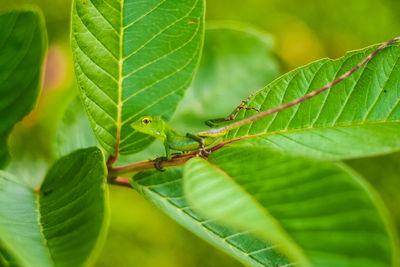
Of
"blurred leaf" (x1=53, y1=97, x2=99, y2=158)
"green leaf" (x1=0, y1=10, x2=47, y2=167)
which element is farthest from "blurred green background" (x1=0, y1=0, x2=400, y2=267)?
"green leaf" (x1=0, y1=10, x2=47, y2=167)

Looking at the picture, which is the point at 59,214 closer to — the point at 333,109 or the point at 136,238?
the point at 333,109

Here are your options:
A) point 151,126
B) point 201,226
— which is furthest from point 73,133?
point 201,226

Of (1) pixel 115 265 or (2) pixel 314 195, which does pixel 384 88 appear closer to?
(2) pixel 314 195

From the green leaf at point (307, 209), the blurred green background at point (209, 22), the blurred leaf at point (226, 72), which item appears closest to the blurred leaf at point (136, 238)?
the blurred green background at point (209, 22)

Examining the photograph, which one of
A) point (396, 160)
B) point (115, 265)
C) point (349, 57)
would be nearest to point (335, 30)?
point (396, 160)

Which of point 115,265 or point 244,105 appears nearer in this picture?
point 244,105

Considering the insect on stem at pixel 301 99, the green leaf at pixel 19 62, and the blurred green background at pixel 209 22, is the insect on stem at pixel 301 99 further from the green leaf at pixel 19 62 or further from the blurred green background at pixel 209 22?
the blurred green background at pixel 209 22

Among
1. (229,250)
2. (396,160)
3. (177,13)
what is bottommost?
(229,250)

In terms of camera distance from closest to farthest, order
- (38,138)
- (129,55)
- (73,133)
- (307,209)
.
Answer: (307,209) → (129,55) → (73,133) → (38,138)
